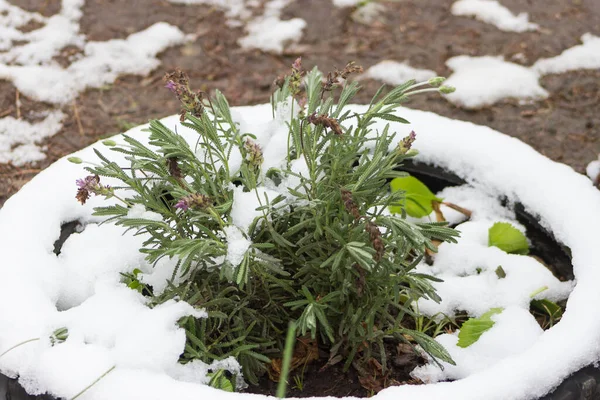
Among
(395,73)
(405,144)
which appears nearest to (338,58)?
(395,73)

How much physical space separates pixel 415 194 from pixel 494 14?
2.41 meters

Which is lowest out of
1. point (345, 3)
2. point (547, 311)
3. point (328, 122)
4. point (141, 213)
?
point (345, 3)

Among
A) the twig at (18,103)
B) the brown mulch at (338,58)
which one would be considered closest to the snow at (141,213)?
the brown mulch at (338,58)

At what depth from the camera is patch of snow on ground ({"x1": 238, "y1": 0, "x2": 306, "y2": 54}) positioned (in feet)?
12.9

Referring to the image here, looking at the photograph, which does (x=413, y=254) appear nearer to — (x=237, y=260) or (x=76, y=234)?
(x=237, y=260)

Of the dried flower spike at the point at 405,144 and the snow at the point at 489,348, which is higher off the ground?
the dried flower spike at the point at 405,144

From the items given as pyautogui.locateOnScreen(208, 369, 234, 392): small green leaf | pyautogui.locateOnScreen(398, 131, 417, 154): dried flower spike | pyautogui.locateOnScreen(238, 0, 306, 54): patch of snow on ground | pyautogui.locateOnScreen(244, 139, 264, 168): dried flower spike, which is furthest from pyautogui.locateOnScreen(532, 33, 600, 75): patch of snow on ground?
pyautogui.locateOnScreen(208, 369, 234, 392): small green leaf

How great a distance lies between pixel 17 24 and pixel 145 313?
9.40ft

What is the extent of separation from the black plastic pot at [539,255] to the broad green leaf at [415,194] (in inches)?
2.0

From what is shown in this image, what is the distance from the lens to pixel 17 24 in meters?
3.92

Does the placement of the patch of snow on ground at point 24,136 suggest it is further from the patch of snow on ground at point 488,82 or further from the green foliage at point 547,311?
the green foliage at point 547,311

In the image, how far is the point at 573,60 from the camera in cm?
376

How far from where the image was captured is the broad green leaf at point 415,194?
209 centimetres

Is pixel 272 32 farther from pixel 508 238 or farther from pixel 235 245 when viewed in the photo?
pixel 235 245
